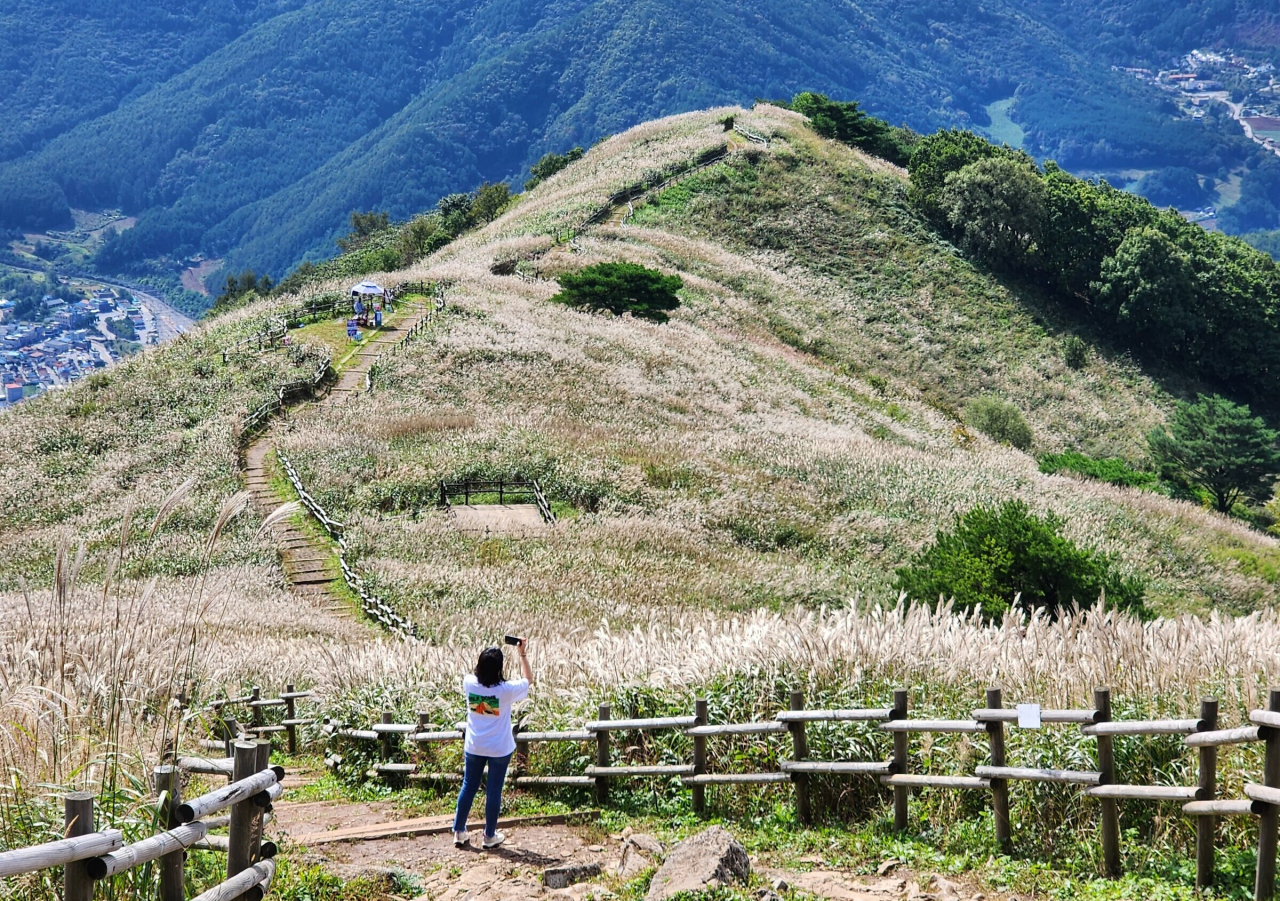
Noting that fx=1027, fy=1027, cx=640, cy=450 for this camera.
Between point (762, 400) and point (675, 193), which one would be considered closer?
point (762, 400)

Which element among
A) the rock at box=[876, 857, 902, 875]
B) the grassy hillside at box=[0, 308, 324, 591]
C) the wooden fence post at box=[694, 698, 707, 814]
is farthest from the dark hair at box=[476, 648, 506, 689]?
the grassy hillside at box=[0, 308, 324, 591]

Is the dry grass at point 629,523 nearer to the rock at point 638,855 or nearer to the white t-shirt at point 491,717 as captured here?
the white t-shirt at point 491,717

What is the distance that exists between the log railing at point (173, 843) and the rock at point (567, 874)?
7.49 ft

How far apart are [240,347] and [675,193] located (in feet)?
116

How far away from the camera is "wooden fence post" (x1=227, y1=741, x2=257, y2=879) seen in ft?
14.9

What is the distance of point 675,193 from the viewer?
6325 centimetres

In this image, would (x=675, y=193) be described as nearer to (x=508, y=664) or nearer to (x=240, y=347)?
(x=240, y=347)

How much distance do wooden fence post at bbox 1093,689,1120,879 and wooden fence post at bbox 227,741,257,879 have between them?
16.2 feet

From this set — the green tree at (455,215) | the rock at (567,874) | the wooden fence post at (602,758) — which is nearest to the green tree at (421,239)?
the green tree at (455,215)

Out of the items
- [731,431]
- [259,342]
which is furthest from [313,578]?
[259,342]

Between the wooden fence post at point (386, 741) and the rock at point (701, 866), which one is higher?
the wooden fence post at point (386, 741)

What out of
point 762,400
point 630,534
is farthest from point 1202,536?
point 630,534

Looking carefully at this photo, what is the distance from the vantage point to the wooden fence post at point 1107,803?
6363mm

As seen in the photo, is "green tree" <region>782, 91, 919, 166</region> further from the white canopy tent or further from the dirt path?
the dirt path
